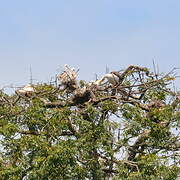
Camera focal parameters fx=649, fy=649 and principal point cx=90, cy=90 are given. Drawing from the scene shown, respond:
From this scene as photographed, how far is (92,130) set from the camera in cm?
742

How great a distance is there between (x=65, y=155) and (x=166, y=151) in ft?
3.97

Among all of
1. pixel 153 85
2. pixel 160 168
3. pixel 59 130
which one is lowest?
pixel 160 168

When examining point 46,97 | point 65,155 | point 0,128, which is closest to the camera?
point 65,155

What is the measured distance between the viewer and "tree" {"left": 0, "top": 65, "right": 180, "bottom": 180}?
7164 millimetres

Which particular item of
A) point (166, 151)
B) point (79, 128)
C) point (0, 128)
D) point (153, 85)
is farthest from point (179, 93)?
point (0, 128)

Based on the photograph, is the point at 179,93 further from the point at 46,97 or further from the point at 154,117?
the point at 46,97

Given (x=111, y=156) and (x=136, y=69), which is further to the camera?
(x=136, y=69)

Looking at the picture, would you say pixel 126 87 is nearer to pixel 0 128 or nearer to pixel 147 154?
pixel 147 154

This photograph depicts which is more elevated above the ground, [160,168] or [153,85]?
[153,85]

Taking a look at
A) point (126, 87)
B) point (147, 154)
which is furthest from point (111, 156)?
point (126, 87)

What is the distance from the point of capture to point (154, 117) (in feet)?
25.0

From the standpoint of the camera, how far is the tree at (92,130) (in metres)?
7.16

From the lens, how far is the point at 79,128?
297 inches

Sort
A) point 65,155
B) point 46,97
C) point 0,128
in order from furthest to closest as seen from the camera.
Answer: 1. point 46,97
2. point 0,128
3. point 65,155
